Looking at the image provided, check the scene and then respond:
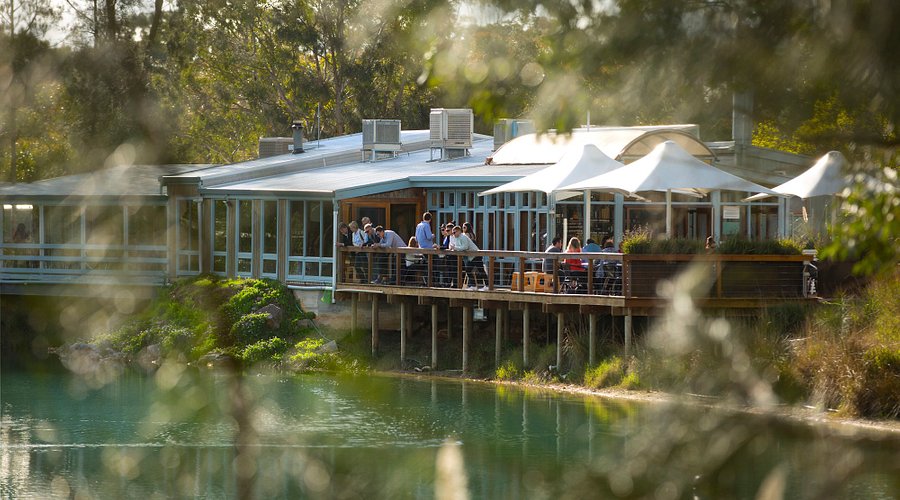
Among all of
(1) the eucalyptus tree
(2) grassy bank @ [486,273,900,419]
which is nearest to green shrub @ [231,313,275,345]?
(2) grassy bank @ [486,273,900,419]

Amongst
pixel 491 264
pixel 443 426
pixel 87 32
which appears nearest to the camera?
pixel 87 32

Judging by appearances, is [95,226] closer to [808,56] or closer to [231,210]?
[231,210]

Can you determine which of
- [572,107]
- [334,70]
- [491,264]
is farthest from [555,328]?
[334,70]

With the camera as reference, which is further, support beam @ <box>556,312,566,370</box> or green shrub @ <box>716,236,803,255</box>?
support beam @ <box>556,312,566,370</box>

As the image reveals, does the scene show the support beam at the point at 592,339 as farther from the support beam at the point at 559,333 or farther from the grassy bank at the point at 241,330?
the grassy bank at the point at 241,330

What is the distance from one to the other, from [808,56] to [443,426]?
17.3 m

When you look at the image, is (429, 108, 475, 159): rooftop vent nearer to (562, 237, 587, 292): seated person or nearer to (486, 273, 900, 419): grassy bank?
(562, 237, 587, 292): seated person

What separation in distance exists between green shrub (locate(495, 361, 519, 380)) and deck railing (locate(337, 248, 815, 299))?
1450 millimetres

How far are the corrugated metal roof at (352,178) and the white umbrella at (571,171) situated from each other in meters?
4.53

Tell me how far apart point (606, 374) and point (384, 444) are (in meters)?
17.8

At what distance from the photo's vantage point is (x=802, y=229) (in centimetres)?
2620

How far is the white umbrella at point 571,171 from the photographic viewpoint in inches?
963

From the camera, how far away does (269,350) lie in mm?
26688

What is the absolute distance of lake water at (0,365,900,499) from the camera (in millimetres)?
2727
